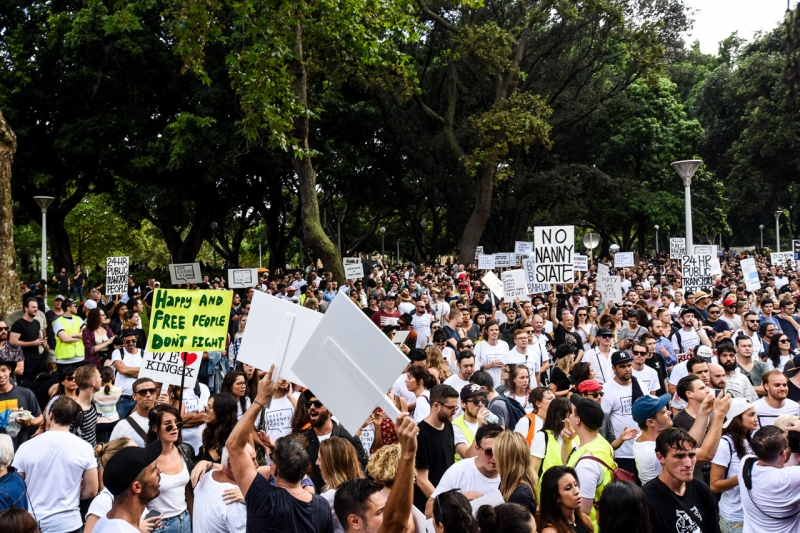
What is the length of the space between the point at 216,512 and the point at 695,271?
51.4ft

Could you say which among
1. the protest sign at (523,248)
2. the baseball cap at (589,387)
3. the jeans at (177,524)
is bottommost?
the jeans at (177,524)

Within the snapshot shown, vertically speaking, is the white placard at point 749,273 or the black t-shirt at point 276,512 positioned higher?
the white placard at point 749,273

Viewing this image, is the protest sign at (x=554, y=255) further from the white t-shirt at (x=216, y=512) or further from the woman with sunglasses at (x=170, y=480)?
the white t-shirt at (x=216, y=512)

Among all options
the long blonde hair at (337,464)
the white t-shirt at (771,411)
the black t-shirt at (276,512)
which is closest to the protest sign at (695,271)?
the white t-shirt at (771,411)

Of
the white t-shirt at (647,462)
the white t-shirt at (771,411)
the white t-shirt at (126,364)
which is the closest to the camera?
the white t-shirt at (647,462)

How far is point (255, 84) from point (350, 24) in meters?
2.64

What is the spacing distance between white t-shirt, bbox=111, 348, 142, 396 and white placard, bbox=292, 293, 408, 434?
5822 millimetres

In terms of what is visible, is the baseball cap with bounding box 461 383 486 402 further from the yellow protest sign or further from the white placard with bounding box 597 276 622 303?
the white placard with bounding box 597 276 622 303

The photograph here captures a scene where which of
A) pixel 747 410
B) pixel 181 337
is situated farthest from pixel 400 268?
pixel 747 410

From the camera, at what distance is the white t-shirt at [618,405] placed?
26.0 ft

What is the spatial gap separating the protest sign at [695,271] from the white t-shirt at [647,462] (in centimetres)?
1335

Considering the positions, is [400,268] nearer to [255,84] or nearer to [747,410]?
[255,84]

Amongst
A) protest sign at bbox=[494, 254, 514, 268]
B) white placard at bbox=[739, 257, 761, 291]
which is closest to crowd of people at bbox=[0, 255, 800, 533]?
white placard at bbox=[739, 257, 761, 291]

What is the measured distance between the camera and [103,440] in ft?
26.7
